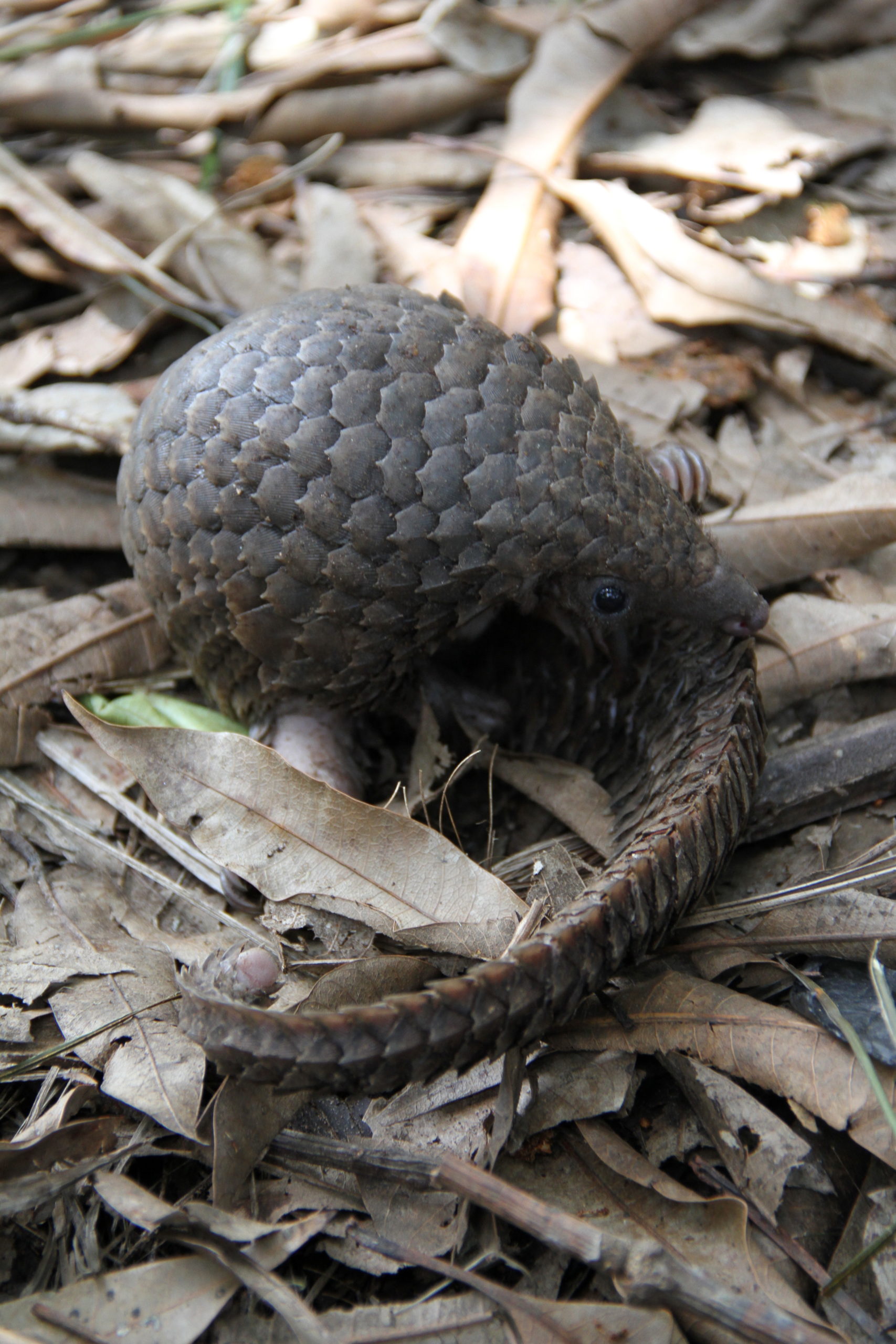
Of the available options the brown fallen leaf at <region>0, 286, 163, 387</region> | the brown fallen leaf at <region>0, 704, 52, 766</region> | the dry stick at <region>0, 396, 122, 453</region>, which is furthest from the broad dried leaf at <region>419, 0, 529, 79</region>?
the brown fallen leaf at <region>0, 704, 52, 766</region>

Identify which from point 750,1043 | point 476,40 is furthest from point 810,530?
point 476,40

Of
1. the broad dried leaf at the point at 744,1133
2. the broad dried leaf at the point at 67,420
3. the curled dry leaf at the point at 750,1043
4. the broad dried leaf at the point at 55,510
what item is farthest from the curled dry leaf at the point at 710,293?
the broad dried leaf at the point at 744,1133

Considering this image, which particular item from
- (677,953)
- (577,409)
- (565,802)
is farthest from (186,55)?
(677,953)

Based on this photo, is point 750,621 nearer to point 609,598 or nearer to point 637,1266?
point 609,598

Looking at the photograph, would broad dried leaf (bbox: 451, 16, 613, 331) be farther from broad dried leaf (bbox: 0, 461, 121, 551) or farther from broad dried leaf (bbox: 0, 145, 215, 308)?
broad dried leaf (bbox: 0, 461, 121, 551)

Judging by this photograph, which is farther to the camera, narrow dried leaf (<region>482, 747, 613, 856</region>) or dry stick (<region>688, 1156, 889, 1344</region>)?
narrow dried leaf (<region>482, 747, 613, 856</region>)

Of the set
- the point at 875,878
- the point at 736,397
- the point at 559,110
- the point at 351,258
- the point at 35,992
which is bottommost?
the point at 35,992

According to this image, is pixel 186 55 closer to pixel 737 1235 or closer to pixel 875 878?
pixel 875 878
